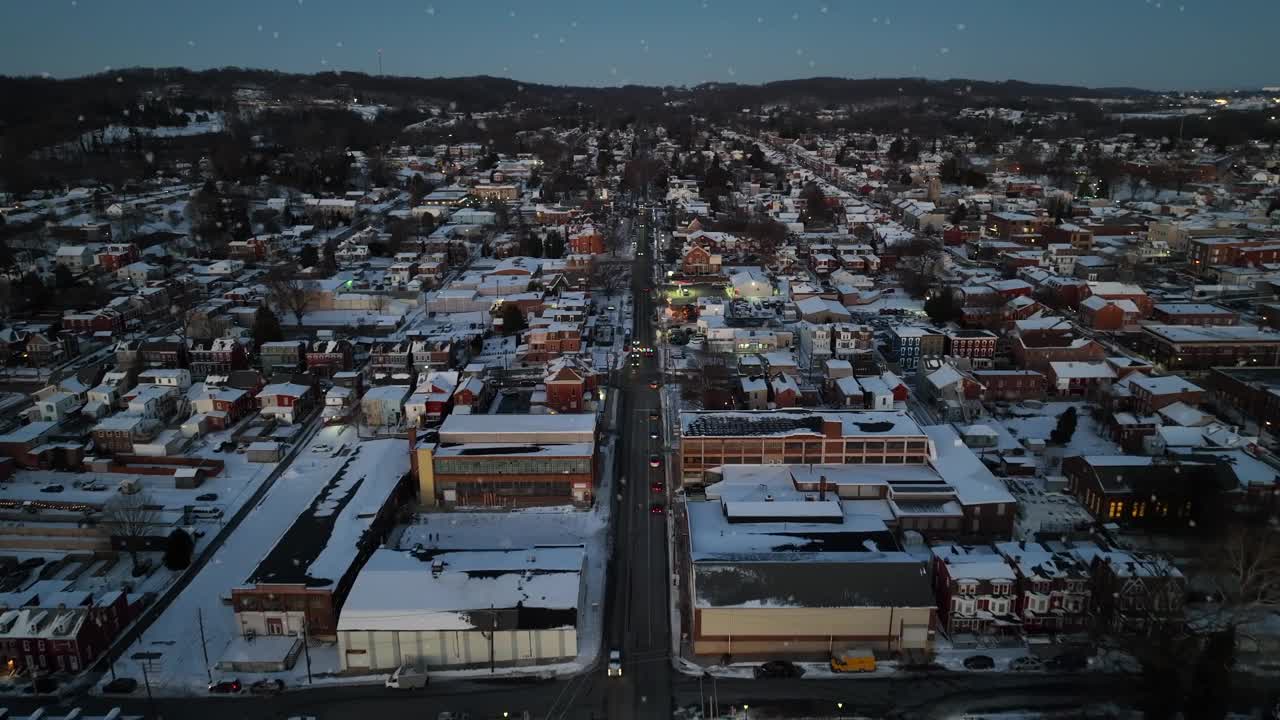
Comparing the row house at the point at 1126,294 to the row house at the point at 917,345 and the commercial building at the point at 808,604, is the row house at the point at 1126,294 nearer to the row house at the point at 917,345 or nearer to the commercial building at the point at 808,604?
the row house at the point at 917,345

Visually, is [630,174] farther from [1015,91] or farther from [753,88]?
[1015,91]

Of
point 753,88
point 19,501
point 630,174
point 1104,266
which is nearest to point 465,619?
point 19,501

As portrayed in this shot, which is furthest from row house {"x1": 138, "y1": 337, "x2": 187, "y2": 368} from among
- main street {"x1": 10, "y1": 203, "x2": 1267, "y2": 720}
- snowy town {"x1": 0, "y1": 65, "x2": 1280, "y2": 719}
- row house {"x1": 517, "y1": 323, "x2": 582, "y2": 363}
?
main street {"x1": 10, "y1": 203, "x2": 1267, "y2": 720}

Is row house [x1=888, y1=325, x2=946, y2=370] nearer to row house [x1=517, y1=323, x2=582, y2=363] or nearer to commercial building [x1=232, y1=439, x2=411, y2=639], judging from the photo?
row house [x1=517, y1=323, x2=582, y2=363]

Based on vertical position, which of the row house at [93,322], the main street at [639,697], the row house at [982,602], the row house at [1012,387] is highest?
the row house at [93,322]

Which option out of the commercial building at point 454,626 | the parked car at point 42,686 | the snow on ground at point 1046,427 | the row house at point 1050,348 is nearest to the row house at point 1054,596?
the commercial building at point 454,626
